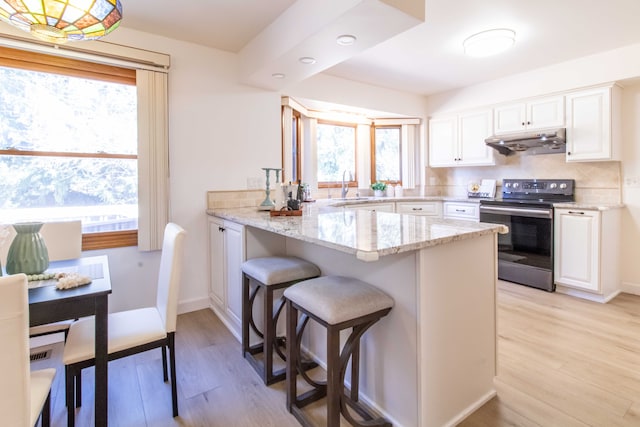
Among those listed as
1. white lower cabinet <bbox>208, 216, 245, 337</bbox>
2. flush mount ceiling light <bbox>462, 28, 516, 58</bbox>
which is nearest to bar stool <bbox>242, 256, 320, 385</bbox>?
white lower cabinet <bbox>208, 216, 245, 337</bbox>

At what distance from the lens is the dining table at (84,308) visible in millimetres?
1217

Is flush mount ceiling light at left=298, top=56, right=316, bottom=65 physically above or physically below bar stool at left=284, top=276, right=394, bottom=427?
above

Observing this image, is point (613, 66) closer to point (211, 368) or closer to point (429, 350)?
point (429, 350)

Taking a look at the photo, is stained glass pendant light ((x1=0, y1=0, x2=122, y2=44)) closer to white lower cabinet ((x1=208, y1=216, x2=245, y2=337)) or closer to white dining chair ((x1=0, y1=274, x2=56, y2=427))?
white dining chair ((x1=0, y1=274, x2=56, y2=427))

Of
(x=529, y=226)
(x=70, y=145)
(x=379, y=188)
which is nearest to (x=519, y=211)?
(x=529, y=226)

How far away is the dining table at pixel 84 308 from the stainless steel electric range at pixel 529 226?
12.4ft

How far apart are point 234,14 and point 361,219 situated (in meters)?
1.82

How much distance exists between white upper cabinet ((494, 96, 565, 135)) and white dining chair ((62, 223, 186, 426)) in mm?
3852

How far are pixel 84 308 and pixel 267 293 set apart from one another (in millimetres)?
836

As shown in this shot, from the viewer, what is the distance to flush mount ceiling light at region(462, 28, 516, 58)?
8.78 feet

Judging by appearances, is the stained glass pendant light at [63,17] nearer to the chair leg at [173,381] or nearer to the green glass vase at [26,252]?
the green glass vase at [26,252]

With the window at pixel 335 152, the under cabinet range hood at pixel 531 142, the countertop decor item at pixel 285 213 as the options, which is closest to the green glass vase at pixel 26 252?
the countertop decor item at pixel 285 213

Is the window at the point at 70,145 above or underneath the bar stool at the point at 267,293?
above

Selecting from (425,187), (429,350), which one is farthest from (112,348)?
(425,187)
